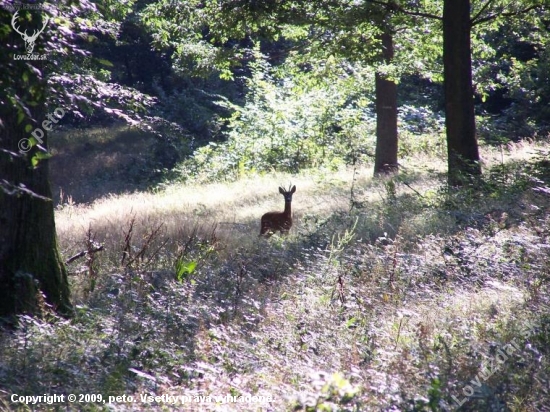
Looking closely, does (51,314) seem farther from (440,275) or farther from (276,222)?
(276,222)

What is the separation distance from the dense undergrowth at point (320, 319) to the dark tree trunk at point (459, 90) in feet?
4.95

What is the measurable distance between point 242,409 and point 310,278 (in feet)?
9.82

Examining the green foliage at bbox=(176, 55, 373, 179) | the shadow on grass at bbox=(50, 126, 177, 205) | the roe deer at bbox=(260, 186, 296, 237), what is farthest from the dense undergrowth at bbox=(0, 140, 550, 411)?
the shadow on grass at bbox=(50, 126, 177, 205)

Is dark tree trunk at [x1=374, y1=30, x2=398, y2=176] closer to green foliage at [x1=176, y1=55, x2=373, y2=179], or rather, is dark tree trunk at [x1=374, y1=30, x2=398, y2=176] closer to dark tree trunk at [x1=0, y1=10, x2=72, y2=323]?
green foliage at [x1=176, y1=55, x2=373, y2=179]

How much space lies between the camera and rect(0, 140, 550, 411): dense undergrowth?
4.69 metres

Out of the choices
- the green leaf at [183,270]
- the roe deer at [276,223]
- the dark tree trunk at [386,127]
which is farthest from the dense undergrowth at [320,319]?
the dark tree trunk at [386,127]

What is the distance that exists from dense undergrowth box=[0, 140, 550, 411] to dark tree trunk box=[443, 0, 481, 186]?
151 cm

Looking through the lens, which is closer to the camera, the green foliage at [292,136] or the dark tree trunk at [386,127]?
the dark tree trunk at [386,127]

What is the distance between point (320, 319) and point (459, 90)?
748cm

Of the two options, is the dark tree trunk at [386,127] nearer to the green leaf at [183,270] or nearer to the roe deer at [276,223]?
the roe deer at [276,223]

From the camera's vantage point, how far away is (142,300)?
23.4ft

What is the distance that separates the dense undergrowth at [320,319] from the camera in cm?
469

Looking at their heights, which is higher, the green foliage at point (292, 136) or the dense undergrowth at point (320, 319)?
the green foliage at point (292, 136)

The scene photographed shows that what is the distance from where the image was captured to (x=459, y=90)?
1225 cm
